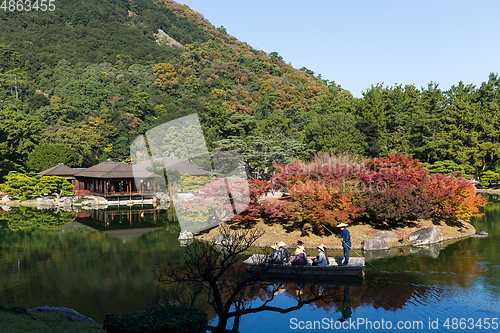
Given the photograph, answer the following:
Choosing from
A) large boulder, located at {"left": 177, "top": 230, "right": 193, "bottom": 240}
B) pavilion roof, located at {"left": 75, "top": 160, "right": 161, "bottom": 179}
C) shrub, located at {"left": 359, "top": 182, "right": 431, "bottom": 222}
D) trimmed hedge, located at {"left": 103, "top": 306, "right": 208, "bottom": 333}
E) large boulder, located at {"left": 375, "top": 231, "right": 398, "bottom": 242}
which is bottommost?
large boulder, located at {"left": 177, "top": 230, "right": 193, "bottom": 240}

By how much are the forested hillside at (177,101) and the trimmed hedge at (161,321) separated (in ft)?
71.8

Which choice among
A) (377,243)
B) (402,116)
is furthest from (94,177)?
(402,116)

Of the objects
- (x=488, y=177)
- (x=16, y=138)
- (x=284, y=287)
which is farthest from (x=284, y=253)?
(x=488, y=177)

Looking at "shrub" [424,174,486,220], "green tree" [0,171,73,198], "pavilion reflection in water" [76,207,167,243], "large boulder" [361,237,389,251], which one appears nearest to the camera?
"large boulder" [361,237,389,251]

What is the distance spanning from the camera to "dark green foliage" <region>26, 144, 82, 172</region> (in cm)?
3047

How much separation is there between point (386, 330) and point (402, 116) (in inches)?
1232

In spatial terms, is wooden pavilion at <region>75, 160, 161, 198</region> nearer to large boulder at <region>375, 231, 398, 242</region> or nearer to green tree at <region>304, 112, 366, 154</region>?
green tree at <region>304, 112, 366, 154</region>

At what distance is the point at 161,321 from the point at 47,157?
1238 inches

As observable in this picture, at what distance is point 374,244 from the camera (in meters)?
12.4

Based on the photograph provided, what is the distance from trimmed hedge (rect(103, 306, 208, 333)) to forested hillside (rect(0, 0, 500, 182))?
2190 cm

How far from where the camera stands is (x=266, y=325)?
6.81 metres

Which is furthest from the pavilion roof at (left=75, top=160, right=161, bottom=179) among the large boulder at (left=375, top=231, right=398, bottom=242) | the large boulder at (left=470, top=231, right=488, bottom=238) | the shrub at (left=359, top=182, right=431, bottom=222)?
the large boulder at (left=470, top=231, right=488, bottom=238)

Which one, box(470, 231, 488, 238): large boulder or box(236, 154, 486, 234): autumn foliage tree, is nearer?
box(236, 154, 486, 234): autumn foliage tree

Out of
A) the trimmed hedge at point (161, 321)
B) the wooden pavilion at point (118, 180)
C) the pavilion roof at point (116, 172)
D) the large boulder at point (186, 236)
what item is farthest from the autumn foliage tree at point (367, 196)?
the wooden pavilion at point (118, 180)
